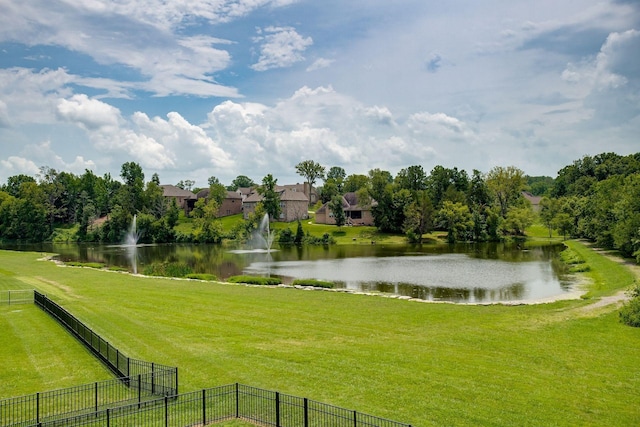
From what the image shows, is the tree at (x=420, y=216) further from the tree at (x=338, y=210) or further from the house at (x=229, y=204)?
the house at (x=229, y=204)

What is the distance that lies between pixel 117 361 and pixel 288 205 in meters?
Answer: 104

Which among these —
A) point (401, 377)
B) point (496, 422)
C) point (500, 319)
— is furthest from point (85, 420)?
point (500, 319)

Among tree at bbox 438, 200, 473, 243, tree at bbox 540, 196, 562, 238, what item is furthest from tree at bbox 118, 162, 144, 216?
tree at bbox 540, 196, 562, 238

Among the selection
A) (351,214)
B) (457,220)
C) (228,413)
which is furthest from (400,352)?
(351,214)

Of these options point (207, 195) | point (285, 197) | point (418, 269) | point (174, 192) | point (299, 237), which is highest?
point (174, 192)

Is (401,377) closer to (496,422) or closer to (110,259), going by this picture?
(496,422)

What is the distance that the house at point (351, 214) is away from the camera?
375ft

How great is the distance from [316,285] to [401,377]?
22.6 m

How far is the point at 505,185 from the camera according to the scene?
110 m

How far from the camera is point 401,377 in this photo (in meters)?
16.1

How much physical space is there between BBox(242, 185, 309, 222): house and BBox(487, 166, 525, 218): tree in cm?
4455

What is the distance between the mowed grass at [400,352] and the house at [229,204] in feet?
339

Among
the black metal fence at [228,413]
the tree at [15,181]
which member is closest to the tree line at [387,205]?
the tree at [15,181]

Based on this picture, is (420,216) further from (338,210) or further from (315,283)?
(315,283)
